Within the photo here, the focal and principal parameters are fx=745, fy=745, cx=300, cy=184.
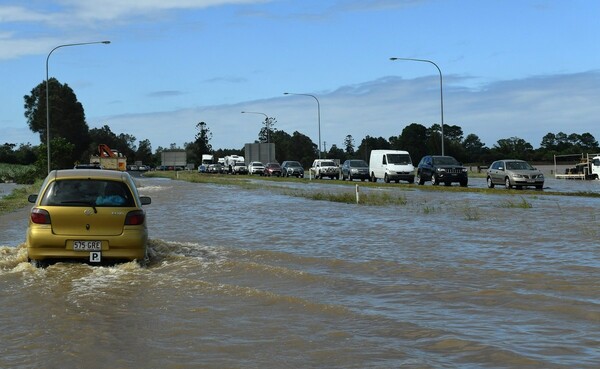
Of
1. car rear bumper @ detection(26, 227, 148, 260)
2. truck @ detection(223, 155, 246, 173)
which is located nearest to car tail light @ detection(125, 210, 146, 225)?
car rear bumper @ detection(26, 227, 148, 260)

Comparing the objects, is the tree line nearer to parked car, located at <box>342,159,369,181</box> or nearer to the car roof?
parked car, located at <box>342,159,369,181</box>

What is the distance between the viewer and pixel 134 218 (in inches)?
458

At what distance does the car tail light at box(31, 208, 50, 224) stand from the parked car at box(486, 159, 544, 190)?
32359 millimetres

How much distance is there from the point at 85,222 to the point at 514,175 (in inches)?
1271

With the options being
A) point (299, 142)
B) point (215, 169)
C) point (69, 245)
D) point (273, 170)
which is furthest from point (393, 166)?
point (299, 142)

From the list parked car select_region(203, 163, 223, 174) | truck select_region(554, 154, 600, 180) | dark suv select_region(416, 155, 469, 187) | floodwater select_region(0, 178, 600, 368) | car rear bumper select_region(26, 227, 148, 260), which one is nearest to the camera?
floodwater select_region(0, 178, 600, 368)

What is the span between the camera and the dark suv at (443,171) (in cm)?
4481

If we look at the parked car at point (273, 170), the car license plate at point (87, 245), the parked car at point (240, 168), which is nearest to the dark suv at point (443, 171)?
the parked car at point (273, 170)

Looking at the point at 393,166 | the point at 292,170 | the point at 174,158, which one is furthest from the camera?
the point at 174,158

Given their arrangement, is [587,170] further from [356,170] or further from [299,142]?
[299,142]

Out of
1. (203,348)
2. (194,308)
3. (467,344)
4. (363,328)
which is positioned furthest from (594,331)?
(194,308)

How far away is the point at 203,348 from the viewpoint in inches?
283

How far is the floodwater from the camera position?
22.6 ft

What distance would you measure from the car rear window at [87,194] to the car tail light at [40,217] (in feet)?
0.50
